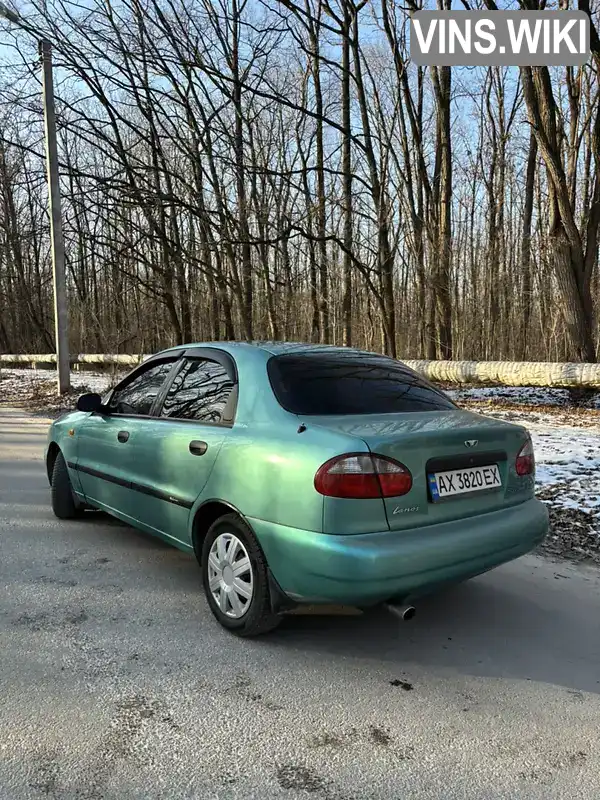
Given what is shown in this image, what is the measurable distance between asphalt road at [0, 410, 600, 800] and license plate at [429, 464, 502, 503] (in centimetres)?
76

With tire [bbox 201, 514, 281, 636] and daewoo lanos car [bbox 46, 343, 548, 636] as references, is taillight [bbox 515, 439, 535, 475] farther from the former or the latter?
tire [bbox 201, 514, 281, 636]

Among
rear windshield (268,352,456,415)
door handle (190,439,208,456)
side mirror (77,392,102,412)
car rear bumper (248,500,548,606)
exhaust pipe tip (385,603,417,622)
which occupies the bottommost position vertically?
exhaust pipe tip (385,603,417,622)

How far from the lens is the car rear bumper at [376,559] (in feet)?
8.11

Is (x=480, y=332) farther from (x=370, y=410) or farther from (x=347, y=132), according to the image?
(x=370, y=410)

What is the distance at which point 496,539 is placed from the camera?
2.86m

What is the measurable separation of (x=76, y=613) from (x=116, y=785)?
1.35 m

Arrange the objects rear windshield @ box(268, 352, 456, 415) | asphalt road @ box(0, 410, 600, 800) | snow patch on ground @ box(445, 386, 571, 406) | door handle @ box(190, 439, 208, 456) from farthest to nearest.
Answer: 1. snow patch on ground @ box(445, 386, 571, 406)
2. door handle @ box(190, 439, 208, 456)
3. rear windshield @ box(268, 352, 456, 415)
4. asphalt road @ box(0, 410, 600, 800)

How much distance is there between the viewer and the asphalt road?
6.52 feet

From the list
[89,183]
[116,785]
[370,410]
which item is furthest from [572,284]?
[89,183]

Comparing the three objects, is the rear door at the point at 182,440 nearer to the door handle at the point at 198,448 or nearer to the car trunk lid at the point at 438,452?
the door handle at the point at 198,448

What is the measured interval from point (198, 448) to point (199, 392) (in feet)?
1.42

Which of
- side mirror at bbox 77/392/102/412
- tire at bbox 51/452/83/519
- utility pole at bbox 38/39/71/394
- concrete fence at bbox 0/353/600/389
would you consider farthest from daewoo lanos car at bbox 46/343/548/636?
utility pole at bbox 38/39/71/394

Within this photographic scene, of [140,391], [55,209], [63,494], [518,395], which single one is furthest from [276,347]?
[55,209]

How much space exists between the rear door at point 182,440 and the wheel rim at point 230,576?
315 millimetres
